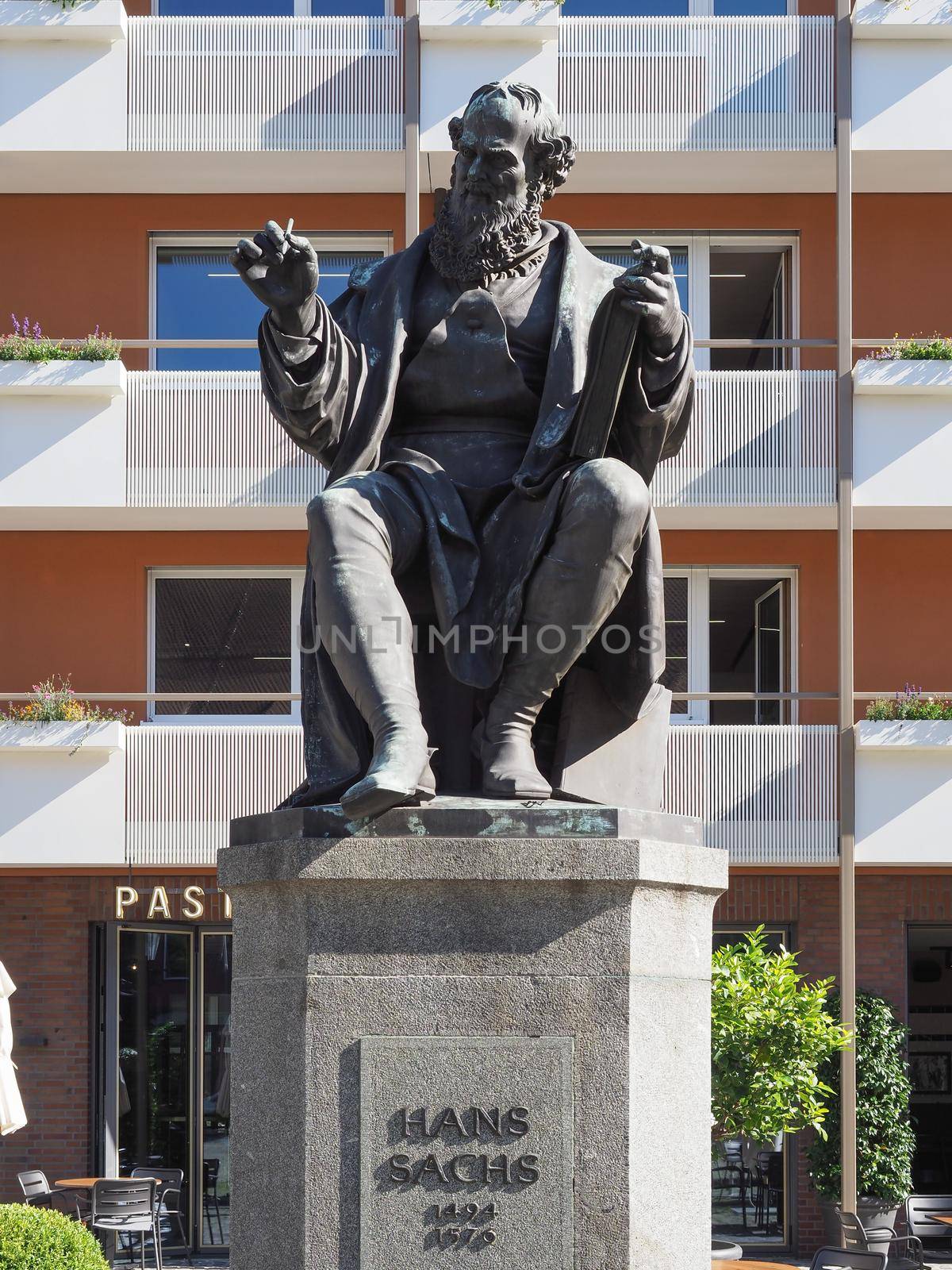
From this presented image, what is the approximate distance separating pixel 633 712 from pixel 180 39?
1566 centimetres

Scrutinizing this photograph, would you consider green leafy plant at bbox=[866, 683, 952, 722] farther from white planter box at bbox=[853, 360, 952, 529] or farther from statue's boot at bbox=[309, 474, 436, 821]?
statue's boot at bbox=[309, 474, 436, 821]

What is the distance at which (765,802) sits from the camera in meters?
18.2

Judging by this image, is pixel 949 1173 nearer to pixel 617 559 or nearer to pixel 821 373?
pixel 821 373

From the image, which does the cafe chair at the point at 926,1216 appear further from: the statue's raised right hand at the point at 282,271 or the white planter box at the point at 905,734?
the statue's raised right hand at the point at 282,271

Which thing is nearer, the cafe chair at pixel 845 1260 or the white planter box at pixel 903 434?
the cafe chair at pixel 845 1260

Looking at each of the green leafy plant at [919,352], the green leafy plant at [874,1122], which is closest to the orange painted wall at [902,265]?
the green leafy plant at [919,352]

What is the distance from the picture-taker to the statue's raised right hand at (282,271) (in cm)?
530

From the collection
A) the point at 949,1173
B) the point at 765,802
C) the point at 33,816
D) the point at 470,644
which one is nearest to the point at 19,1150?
the point at 33,816

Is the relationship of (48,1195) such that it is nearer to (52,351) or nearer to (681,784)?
(681,784)

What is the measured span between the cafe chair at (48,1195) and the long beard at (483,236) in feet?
35.6

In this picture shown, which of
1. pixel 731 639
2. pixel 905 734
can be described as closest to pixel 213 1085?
pixel 731 639

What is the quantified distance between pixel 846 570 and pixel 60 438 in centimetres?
725

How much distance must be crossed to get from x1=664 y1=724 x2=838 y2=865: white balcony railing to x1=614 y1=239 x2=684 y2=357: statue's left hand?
42.5ft

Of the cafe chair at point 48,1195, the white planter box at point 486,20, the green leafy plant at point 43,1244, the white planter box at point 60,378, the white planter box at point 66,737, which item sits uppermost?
the white planter box at point 486,20
